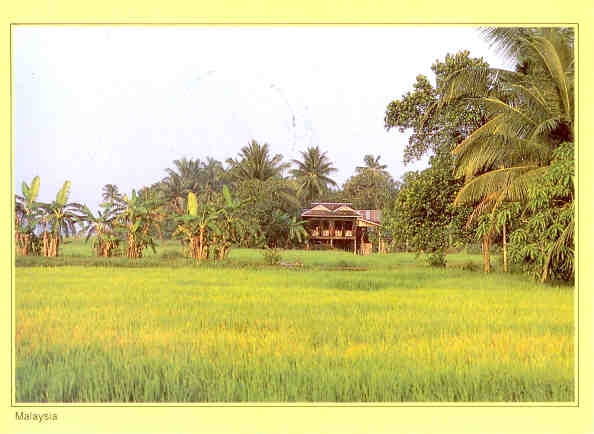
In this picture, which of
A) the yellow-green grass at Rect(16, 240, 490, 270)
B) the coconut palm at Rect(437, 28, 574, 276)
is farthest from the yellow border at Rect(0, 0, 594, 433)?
the yellow-green grass at Rect(16, 240, 490, 270)

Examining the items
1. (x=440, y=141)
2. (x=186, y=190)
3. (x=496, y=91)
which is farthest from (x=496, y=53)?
(x=186, y=190)

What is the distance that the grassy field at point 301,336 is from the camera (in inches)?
128

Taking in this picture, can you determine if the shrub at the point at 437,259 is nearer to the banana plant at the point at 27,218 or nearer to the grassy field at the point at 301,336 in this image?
the grassy field at the point at 301,336

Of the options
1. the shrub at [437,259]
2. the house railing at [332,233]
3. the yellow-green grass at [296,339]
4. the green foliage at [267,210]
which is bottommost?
the yellow-green grass at [296,339]

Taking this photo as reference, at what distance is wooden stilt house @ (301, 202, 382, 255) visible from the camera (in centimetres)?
421

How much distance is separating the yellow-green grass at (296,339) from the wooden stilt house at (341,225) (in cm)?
31

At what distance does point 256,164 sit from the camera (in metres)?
4.07

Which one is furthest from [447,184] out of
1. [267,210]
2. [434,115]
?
[267,210]

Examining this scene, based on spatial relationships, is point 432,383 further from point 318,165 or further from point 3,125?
point 3,125

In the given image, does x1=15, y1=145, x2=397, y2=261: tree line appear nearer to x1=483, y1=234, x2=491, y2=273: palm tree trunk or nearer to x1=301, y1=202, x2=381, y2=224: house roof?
x1=301, y1=202, x2=381, y2=224: house roof

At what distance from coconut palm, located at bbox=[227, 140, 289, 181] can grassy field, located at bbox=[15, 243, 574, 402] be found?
3.21ft
